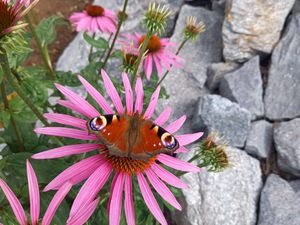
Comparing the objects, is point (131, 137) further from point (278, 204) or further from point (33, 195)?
point (278, 204)

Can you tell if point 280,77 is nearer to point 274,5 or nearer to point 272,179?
point 274,5

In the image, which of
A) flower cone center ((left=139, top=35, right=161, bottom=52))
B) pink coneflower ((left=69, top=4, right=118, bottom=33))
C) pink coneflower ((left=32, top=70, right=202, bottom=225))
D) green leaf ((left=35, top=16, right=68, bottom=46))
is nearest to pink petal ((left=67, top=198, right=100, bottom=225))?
pink coneflower ((left=32, top=70, right=202, bottom=225))

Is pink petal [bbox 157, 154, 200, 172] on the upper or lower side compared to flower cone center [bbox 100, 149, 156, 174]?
lower

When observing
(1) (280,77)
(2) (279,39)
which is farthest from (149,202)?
(2) (279,39)

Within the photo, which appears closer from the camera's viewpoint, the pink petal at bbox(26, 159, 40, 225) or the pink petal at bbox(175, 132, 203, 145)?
the pink petal at bbox(26, 159, 40, 225)

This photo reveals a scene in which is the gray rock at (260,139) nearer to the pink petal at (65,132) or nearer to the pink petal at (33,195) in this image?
the pink petal at (65,132)

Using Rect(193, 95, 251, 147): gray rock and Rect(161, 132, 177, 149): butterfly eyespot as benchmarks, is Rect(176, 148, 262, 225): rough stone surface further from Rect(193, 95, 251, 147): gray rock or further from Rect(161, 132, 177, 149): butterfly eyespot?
Rect(161, 132, 177, 149): butterfly eyespot

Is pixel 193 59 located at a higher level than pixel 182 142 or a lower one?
lower
